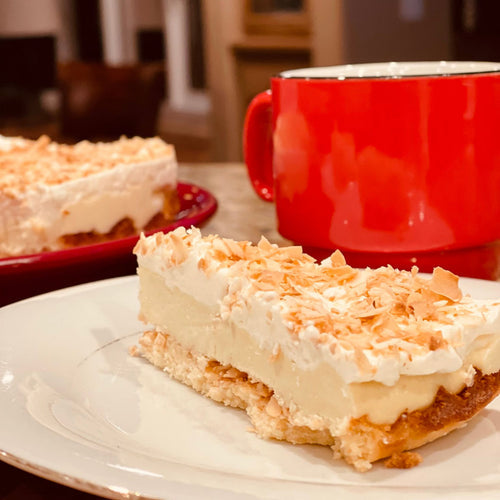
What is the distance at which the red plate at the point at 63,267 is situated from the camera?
88 centimetres

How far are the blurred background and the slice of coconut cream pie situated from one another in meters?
2.22

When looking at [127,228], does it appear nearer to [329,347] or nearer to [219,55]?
[329,347]

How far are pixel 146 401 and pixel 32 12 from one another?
4.89m

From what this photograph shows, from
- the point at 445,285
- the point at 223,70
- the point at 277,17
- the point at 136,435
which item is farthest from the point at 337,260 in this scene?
the point at 223,70

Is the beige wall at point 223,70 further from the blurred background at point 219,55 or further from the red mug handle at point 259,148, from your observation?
the red mug handle at point 259,148

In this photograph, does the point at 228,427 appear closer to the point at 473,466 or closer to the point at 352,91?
the point at 473,466

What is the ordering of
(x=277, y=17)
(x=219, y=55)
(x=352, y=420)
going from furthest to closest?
1. (x=219, y=55)
2. (x=277, y=17)
3. (x=352, y=420)

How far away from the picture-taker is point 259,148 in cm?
105

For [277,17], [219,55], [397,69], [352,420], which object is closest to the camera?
[352,420]

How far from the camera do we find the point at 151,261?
79 centimetres

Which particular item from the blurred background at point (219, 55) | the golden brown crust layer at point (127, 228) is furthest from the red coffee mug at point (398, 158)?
the blurred background at point (219, 55)

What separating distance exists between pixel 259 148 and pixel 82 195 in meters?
0.23

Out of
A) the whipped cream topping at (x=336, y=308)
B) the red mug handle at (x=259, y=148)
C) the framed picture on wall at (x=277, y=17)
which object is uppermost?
the framed picture on wall at (x=277, y=17)

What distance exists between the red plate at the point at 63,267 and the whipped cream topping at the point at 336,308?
17cm
